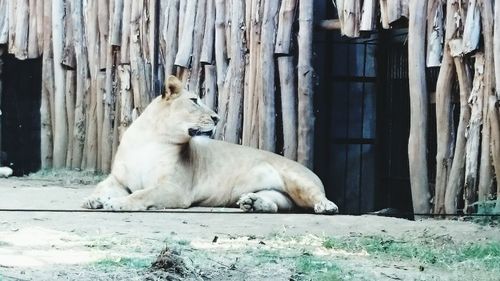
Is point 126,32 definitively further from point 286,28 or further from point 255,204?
point 255,204

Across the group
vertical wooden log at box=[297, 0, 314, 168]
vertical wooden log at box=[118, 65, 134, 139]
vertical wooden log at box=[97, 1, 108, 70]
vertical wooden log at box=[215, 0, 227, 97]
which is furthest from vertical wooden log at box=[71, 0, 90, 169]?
vertical wooden log at box=[297, 0, 314, 168]

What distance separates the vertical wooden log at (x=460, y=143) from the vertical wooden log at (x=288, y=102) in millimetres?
1834

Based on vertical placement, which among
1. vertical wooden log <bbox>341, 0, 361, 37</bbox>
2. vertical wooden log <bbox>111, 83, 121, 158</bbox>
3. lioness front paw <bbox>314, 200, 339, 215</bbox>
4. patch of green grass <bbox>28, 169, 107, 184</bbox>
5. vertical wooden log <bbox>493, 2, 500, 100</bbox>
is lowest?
patch of green grass <bbox>28, 169, 107, 184</bbox>

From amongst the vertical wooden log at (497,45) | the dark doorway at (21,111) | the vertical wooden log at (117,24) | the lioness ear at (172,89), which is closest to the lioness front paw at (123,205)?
the lioness ear at (172,89)

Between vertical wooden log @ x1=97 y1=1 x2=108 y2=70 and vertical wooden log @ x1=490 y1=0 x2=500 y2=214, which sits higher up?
vertical wooden log @ x1=97 y1=1 x2=108 y2=70

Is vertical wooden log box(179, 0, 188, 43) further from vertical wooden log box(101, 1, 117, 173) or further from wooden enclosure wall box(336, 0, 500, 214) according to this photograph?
wooden enclosure wall box(336, 0, 500, 214)

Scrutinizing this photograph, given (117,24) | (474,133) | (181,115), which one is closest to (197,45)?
(117,24)

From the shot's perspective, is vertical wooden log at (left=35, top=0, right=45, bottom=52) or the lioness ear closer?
the lioness ear

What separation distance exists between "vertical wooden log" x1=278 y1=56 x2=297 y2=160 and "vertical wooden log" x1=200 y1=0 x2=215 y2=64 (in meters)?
0.79

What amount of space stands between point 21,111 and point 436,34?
6.29 meters

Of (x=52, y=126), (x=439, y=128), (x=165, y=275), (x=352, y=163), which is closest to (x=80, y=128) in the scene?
(x=52, y=126)

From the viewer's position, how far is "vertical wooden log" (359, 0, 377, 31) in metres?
7.34

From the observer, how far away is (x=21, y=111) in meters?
11.6

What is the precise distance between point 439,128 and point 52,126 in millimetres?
5287
